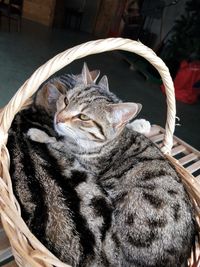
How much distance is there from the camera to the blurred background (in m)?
3.25

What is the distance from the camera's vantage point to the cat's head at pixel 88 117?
909 millimetres

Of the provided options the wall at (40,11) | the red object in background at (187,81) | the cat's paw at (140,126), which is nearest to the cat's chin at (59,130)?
the cat's paw at (140,126)

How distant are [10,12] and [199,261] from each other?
4763mm

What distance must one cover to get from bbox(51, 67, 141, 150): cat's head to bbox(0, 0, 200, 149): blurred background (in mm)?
1568

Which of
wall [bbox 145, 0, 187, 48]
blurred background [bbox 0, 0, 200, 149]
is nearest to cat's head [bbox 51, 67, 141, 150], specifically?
blurred background [bbox 0, 0, 200, 149]

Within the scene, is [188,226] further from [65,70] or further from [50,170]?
[65,70]

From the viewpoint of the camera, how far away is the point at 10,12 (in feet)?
15.1

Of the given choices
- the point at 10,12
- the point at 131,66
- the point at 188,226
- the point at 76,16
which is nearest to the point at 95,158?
the point at 188,226

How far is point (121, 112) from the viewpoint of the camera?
0.90 m

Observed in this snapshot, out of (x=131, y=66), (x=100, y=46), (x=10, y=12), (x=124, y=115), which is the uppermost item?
(x=100, y=46)

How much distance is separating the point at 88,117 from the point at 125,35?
14.9 feet

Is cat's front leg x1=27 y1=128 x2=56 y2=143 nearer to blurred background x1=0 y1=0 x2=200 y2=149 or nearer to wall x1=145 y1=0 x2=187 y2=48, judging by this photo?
blurred background x1=0 y1=0 x2=200 y2=149

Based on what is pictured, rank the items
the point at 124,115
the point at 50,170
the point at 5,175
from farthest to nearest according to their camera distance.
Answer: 1. the point at 124,115
2. the point at 50,170
3. the point at 5,175

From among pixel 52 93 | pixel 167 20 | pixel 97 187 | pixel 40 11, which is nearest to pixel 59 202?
pixel 97 187
